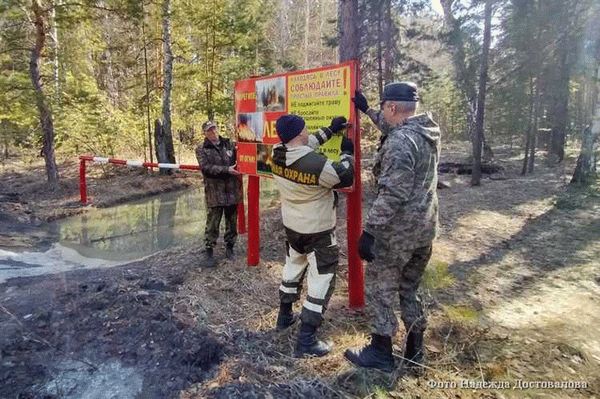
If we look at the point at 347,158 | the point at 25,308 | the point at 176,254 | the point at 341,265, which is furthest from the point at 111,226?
the point at 347,158

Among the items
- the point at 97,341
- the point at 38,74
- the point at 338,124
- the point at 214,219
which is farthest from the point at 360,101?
the point at 38,74

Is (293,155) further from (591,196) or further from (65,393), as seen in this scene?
(591,196)

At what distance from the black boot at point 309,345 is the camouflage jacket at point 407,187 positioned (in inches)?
39.7

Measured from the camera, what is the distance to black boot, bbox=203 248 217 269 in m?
5.98

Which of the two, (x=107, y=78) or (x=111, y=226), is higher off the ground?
(x=107, y=78)

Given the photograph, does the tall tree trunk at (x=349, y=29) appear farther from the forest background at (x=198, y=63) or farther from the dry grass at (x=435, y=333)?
the forest background at (x=198, y=63)

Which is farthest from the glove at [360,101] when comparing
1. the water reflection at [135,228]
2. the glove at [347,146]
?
the water reflection at [135,228]

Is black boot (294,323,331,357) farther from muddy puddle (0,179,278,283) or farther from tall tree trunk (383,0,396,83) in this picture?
tall tree trunk (383,0,396,83)

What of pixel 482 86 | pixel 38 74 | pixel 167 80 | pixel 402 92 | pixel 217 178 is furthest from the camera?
pixel 167 80

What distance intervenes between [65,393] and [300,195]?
238 centimetres

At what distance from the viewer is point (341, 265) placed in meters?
5.86

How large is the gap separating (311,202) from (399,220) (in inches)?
31.8

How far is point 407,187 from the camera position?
311 centimetres

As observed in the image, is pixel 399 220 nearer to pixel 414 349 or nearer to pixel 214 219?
pixel 414 349
